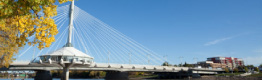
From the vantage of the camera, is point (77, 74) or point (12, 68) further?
point (77, 74)

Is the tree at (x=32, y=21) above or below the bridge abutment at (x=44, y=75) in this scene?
above

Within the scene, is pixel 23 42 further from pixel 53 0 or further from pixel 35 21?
pixel 53 0

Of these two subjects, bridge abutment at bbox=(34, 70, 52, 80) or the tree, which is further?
bridge abutment at bbox=(34, 70, 52, 80)

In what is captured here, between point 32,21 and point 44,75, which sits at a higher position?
point 32,21

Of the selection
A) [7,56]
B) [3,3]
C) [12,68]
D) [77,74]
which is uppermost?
[3,3]

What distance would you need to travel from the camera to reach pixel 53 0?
9.55 m

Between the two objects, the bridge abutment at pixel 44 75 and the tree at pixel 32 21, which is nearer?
the tree at pixel 32 21

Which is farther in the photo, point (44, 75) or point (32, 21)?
point (44, 75)

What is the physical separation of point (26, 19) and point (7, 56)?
16.1m

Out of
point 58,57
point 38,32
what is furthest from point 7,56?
point 38,32

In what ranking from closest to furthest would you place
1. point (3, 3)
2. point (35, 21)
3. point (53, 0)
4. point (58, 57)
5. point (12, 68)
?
point (3, 3), point (53, 0), point (35, 21), point (58, 57), point (12, 68)

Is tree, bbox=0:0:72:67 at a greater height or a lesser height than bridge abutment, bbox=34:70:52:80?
greater

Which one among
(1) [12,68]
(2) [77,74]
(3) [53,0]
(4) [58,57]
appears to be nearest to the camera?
(3) [53,0]

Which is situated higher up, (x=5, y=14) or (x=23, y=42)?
(x=5, y=14)
